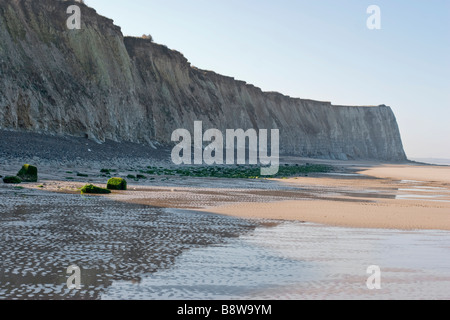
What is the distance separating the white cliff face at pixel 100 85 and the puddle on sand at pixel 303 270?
26.7m

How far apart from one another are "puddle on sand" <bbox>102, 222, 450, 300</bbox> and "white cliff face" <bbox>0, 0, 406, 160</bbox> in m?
26.7

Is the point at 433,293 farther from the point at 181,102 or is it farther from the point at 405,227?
the point at 181,102

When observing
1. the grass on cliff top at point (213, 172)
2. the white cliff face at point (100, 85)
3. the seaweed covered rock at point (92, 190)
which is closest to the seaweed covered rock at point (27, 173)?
the seaweed covered rock at point (92, 190)

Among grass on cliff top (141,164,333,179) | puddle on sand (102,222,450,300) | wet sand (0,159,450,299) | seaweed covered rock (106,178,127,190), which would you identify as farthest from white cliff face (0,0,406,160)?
puddle on sand (102,222,450,300)

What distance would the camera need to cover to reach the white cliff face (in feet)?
109

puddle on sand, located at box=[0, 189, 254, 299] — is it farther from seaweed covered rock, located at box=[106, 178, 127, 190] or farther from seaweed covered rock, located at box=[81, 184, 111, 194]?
seaweed covered rock, located at box=[106, 178, 127, 190]

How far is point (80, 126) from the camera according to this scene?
3628cm

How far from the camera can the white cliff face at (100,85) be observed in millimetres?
33344

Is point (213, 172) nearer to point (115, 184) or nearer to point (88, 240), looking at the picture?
point (115, 184)

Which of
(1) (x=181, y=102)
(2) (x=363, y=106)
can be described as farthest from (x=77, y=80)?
(2) (x=363, y=106)

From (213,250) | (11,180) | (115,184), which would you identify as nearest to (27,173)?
(11,180)

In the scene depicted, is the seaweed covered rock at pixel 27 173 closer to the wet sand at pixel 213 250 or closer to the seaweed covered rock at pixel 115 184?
the seaweed covered rock at pixel 115 184

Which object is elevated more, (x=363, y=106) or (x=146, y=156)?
(x=363, y=106)

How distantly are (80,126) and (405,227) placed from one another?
99.5 feet
